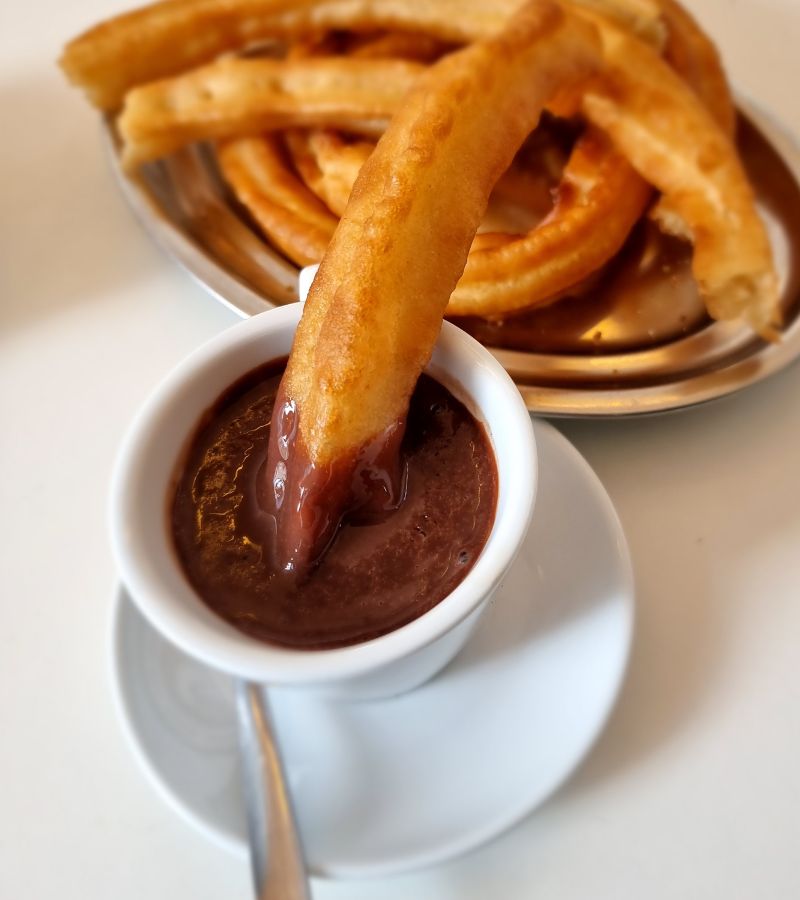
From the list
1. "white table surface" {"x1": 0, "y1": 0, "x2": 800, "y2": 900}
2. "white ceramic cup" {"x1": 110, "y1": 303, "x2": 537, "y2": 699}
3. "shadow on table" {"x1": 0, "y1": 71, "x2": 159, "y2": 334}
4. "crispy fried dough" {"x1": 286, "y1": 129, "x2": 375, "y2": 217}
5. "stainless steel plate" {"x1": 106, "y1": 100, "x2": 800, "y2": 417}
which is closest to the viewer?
"white ceramic cup" {"x1": 110, "y1": 303, "x2": 537, "y2": 699}

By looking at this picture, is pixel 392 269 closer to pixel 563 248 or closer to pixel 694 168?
pixel 563 248

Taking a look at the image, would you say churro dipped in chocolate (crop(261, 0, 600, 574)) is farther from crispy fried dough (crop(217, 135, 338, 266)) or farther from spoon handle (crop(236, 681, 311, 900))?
crispy fried dough (crop(217, 135, 338, 266))

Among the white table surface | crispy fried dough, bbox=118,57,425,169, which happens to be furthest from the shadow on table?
crispy fried dough, bbox=118,57,425,169

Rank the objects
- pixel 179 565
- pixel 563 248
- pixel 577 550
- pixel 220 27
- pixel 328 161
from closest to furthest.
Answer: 1. pixel 179 565
2. pixel 577 550
3. pixel 563 248
4. pixel 328 161
5. pixel 220 27

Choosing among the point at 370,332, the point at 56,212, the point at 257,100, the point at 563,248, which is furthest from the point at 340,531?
the point at 56,212

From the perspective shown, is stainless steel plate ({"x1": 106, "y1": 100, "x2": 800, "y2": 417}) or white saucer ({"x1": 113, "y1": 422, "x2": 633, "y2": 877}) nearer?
white saucer ({"x1": 113, "y1": 422, "x2": 633, "y2": 877})

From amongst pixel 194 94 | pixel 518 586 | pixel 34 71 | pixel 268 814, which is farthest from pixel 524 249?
pixel 34 71
